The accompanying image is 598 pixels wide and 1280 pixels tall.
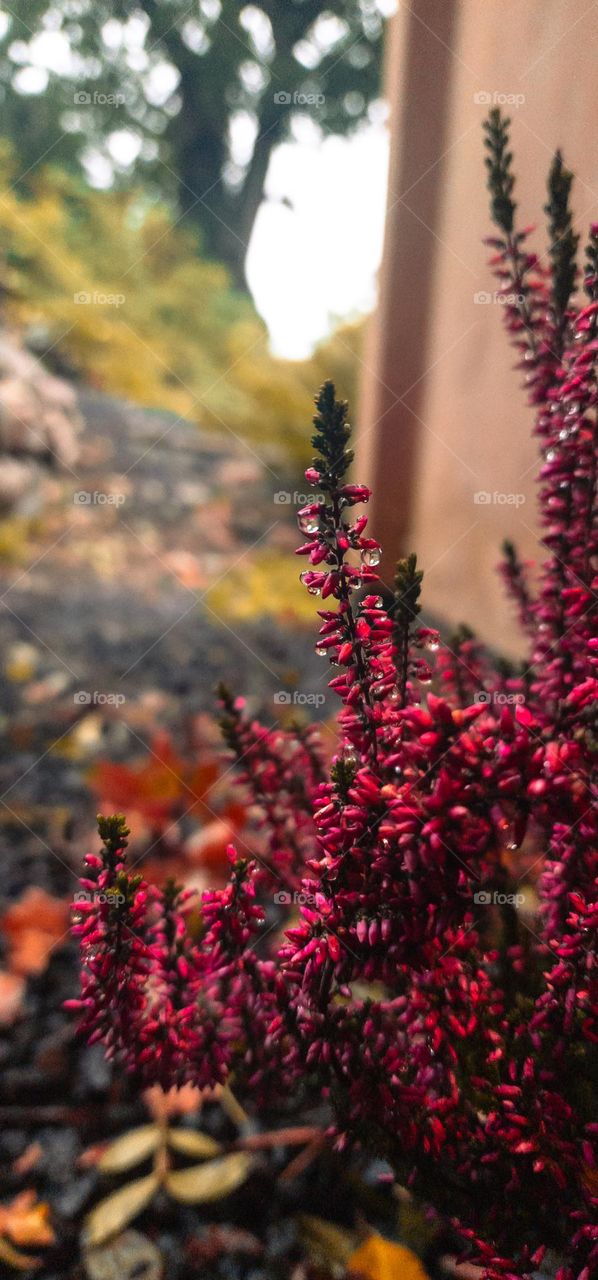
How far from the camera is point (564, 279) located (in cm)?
85

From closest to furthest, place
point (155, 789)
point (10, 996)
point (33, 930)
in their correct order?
point (10, 996) < point (33, 930) < point (155, 789)

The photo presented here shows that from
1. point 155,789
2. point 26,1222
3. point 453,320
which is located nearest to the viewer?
point 26,1222

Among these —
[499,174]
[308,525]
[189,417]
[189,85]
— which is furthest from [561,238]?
[189,85]

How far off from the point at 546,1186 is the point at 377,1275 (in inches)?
10.3

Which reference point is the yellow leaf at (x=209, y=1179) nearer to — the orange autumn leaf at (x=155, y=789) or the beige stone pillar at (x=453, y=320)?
the orange autumn leaf at (x=155, y=789)

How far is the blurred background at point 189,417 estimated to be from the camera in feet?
5.33

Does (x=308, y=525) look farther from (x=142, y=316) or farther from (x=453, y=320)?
(x=142, y=316)

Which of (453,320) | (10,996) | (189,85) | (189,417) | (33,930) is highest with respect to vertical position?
(189,85)

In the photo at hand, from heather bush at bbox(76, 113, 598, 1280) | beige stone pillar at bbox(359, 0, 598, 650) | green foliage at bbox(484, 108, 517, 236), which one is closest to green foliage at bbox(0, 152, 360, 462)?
beige stone pillar at bbox(359, 0, 598, 650)

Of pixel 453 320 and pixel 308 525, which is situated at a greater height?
pixel 453 320

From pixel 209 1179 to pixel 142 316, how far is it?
523 cm

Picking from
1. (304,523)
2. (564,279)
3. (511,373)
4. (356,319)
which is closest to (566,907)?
(304,523)

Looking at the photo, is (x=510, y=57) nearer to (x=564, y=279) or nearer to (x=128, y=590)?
(x=564, y=279)

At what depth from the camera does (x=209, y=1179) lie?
1007 mm
